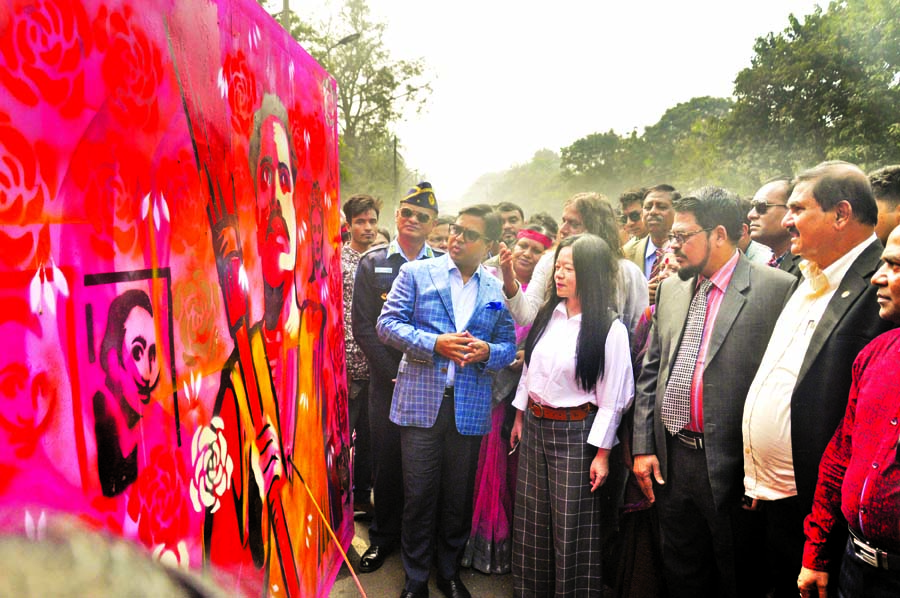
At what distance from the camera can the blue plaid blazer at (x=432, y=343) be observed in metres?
3.02

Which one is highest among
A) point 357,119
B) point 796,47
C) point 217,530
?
point 796,47

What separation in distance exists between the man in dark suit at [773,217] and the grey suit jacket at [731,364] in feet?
4.25

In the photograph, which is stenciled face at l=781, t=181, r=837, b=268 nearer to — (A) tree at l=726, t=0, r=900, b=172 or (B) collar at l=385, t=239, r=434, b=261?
(B) collar at l=385, t=239, r=434, b=261

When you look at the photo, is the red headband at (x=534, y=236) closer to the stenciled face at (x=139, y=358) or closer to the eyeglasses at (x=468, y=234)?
the eyeglasses at (x=468, y=234)

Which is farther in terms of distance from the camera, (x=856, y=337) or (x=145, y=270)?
(x=856, y=337)

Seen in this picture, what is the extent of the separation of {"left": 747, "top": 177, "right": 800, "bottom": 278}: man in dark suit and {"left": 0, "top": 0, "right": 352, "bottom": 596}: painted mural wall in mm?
3203

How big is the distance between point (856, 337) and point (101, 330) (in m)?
2.27

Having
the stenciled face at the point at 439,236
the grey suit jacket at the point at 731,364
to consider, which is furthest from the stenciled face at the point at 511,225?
the grey suit jacket at the point at 731,364

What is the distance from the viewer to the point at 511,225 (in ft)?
17.8

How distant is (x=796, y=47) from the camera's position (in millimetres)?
24266

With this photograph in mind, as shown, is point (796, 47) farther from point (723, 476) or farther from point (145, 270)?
point (145, 270)

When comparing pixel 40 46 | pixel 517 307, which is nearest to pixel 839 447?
pixel 517 307

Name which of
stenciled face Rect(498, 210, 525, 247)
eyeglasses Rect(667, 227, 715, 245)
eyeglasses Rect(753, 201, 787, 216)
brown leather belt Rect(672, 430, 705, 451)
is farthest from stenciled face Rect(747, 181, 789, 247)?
stenciled face Rect(498, 210, 525, 247)

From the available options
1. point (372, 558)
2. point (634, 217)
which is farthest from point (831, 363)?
point (634, 217)
